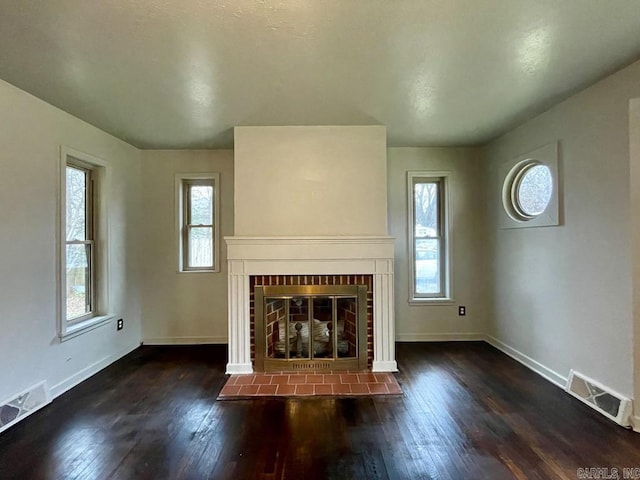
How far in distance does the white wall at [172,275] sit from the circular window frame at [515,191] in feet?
10.3

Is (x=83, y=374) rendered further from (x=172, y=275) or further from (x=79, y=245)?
(x=172, y=275)

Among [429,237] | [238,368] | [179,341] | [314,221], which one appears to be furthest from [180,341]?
[429,237]

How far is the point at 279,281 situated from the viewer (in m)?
3.40

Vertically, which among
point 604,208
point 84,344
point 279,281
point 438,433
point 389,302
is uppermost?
point 604,208

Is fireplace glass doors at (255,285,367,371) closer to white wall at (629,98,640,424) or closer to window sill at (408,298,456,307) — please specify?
window sill at (408,298,456,307)

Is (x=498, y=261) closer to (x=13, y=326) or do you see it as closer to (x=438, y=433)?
(x=438, y=433)

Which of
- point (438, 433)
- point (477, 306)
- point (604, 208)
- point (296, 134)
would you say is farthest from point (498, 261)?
point (296, 134)

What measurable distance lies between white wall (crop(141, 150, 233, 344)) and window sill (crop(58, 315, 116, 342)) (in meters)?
0.63

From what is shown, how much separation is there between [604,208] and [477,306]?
82.4 inches

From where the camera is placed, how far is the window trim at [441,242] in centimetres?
432

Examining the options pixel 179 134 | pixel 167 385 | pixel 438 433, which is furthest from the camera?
pixel 179 134

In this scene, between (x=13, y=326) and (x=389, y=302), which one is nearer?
(x=13, y=326)

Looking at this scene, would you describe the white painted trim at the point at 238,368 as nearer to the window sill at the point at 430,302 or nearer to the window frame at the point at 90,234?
the window frame at the point at 90,234

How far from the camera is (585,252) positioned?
270cm
